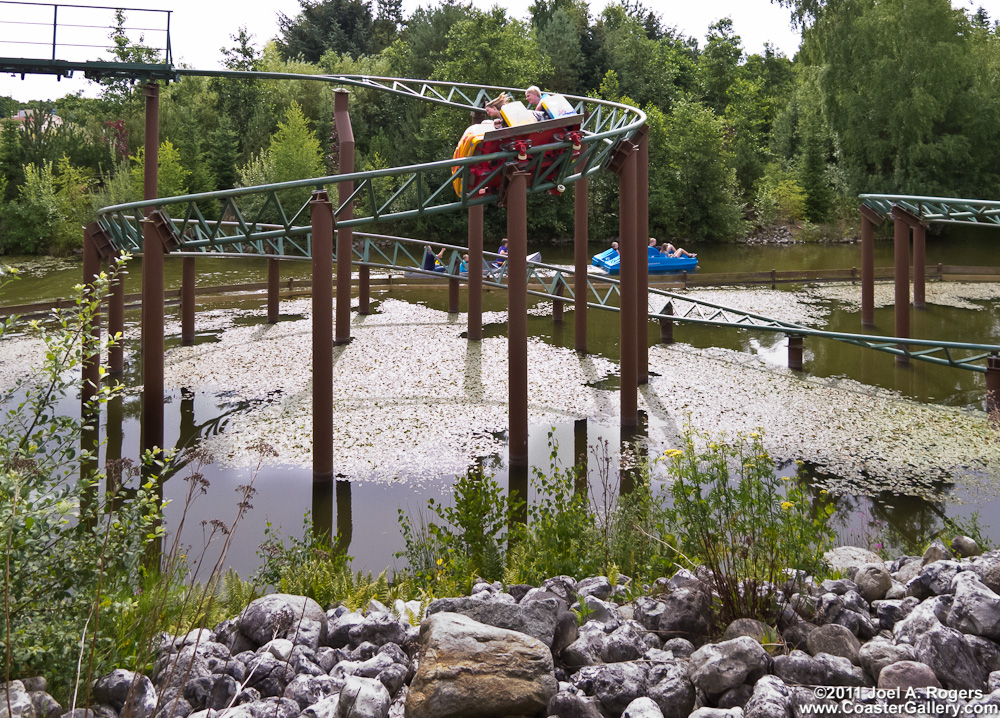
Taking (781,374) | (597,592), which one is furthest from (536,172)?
(597,592)

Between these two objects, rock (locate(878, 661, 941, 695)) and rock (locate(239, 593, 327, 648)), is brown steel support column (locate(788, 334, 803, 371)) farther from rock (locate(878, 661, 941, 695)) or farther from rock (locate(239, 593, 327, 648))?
rock (locate(239, 593, 327, 648))

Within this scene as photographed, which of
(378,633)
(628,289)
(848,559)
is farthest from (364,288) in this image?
(378,633)

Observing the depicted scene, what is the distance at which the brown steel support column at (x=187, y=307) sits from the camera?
14.6 meters

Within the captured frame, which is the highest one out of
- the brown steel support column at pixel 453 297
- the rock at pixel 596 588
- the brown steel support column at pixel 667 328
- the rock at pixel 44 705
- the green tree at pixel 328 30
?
the green tree at pixel 328 30

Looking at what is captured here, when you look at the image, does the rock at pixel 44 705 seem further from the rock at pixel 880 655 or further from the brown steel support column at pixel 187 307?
the brown steel support column at pixel 187 307

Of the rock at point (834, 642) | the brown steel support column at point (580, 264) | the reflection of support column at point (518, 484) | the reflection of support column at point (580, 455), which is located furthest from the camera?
the brown steel support column at point (580, 264)

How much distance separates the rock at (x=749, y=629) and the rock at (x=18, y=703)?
3.29 metres

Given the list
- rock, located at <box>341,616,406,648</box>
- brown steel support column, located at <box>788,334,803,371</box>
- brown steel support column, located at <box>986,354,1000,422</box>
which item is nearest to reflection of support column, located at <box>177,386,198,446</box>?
rock, located at <box>341,616,406,648</box>

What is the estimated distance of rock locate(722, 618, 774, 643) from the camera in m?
4.52

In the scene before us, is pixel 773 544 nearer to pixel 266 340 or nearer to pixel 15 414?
pixel 15 414

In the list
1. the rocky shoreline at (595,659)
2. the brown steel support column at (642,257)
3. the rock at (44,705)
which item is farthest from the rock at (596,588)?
the brown steel support column at (642,257)

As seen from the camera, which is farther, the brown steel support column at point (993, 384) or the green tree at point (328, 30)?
the green tree at point (328, 30)

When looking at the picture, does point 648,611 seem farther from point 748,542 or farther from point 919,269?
point 919,269

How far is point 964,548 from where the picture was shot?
19.9 ft
